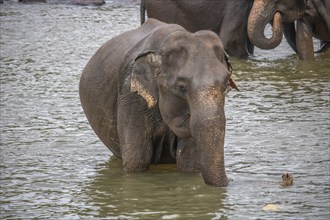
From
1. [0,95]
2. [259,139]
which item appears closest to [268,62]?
[0,95]

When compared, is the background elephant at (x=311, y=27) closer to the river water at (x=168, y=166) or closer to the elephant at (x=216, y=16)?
the river water at (x=168, y=166)

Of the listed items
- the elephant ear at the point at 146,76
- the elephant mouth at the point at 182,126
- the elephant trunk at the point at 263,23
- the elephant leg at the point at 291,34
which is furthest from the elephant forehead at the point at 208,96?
the elephant leg at the point at 291,34

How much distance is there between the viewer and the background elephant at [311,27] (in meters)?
14.3

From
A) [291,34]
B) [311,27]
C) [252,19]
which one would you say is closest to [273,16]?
[252,19]

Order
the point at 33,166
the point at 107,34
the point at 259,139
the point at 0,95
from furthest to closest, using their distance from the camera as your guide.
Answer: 1. the point at 107,34
2. the point at 0,95
3. the point at 259,139
4. the point at 33,166

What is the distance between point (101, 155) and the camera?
977cm

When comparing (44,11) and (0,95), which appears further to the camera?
(44,11)

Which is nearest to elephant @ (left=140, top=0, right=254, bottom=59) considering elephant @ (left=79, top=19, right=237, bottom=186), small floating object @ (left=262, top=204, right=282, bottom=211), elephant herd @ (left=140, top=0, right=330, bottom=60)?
elephant herd @ (left=140, top=0, right=330, bottom=60)

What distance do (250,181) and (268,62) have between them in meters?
6.61

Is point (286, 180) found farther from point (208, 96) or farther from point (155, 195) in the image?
point (208, 96)

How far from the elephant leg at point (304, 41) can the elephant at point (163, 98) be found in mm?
5481

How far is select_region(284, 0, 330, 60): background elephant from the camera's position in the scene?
562 inches

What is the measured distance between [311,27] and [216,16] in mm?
1492

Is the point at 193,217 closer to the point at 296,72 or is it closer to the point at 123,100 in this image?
the point at 123,100
